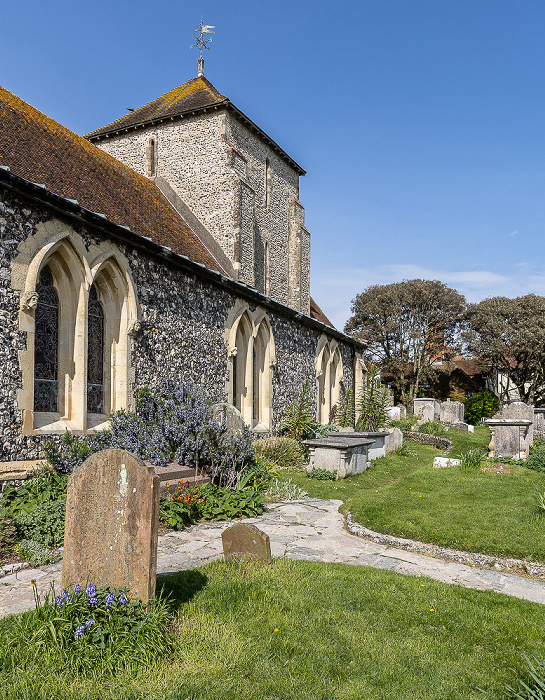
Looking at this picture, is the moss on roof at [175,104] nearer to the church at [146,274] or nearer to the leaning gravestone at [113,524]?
the church at [146,274]

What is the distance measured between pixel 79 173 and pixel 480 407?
33.1m

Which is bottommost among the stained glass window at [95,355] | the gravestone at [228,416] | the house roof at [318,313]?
the gravestone at [228,416]

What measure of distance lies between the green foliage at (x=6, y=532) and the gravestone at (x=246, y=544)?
2.37m

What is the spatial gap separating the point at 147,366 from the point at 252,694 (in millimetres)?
7070

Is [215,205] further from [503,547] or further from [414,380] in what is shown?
[414,380]

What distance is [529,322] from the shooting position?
37156mm

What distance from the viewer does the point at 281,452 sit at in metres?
13.1

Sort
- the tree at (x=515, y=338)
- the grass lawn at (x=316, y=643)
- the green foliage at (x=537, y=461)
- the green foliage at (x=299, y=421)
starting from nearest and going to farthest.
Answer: the grass lawn at (x=316, y=643) < the green foliage at (x=537, y=461) < the green foliage at (x=299, y=421) < the tree at (x=515, y=338)

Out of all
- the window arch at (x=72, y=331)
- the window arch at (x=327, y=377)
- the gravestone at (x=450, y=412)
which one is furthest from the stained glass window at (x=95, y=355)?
the gravestone at (x=450, y=412)

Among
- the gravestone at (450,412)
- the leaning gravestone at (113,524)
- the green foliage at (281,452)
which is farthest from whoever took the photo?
the gravestone at (450,412)

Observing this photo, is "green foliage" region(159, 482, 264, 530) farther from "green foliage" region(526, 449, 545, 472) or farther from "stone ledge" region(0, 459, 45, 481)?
"green foliage" region(526, 449, 545, 472)

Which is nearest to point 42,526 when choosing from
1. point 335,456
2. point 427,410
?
point 335,456

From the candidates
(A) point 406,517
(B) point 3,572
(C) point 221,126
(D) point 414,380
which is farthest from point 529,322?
(B) point 3,572

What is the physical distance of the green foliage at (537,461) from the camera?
12.0 metres
